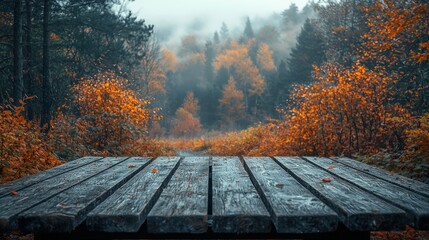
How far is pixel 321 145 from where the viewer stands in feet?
26.9

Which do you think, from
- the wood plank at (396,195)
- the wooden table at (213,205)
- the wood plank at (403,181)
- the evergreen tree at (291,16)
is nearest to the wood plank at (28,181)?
the wooden table at (213,205)

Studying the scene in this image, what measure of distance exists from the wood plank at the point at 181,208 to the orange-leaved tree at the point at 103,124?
20.8ft

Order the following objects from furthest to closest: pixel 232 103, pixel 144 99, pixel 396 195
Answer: pixel 232 103
pixel 144 99
pixel 396 195

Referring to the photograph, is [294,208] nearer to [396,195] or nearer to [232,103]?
[396,195]

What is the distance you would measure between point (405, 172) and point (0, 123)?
6131 millimetres

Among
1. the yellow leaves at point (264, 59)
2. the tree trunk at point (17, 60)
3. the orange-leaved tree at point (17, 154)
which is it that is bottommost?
the orange-leaved tree at point (17, 154)

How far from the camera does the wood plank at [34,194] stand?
1.36m

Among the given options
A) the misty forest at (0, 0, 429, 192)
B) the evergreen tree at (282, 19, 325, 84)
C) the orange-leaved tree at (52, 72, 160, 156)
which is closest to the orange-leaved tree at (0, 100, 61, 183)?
the misty forest at (0, 0, 429, 192)

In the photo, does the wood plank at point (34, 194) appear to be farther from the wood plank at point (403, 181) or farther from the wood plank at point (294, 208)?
the wood plank at point (403, 181)

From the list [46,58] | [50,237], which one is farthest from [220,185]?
[46,58]

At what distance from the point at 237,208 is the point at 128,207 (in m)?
0.46

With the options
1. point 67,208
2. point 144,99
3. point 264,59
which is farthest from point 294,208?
point 264,59

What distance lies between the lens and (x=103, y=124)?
8.84 metres

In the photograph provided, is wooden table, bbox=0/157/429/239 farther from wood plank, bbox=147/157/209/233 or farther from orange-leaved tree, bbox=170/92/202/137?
orange-leaved tree, bbox=170/92/202/137
